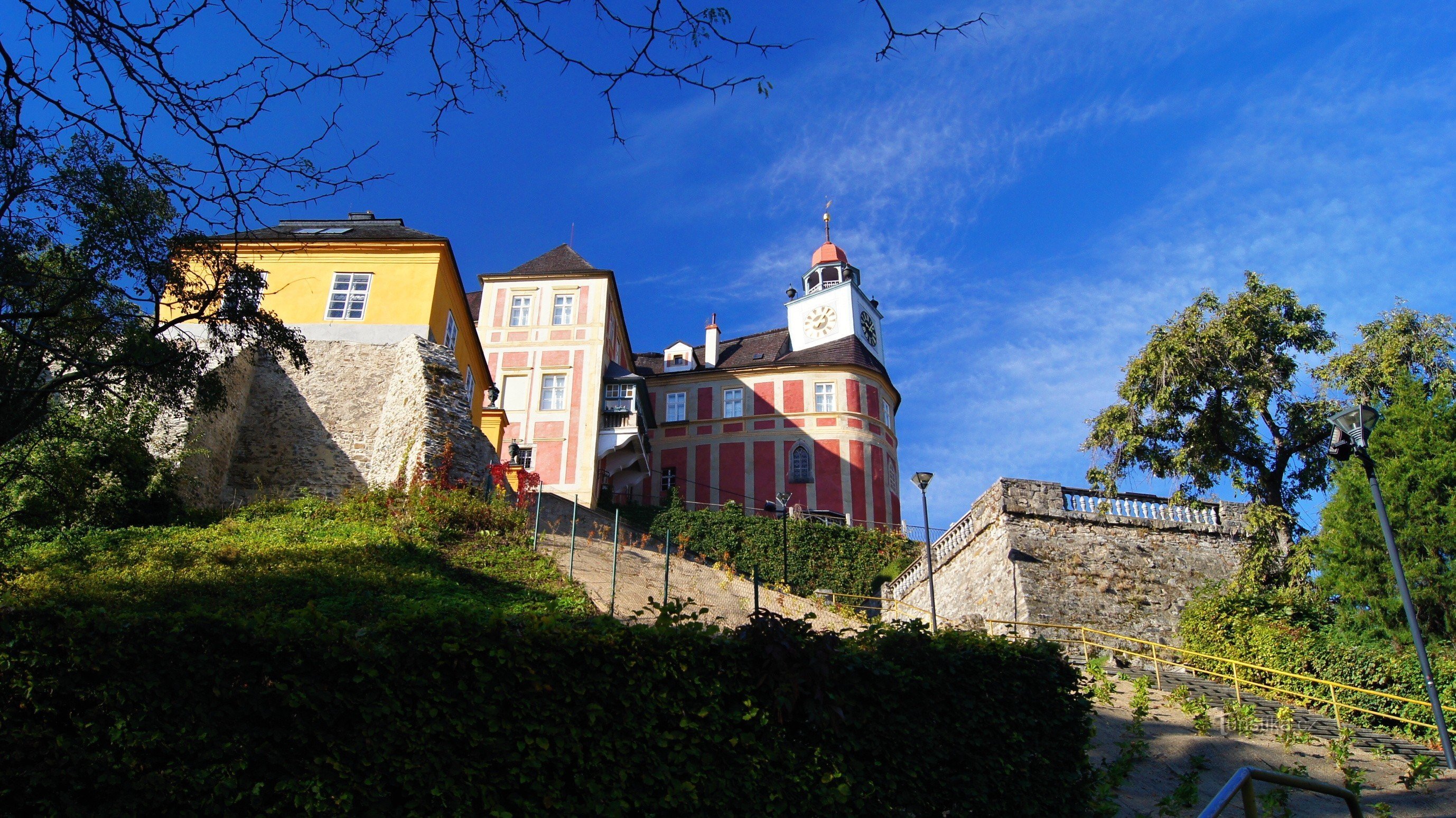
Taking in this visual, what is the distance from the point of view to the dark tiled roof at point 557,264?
37.2 m

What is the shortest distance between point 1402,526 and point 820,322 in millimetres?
32176

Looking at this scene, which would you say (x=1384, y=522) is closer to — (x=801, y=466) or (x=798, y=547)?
(x=798, y=547)

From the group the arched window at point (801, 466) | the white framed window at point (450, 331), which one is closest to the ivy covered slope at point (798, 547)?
→ the arched window at point (801, 466)

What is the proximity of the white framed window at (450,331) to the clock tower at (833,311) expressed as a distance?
2357cm

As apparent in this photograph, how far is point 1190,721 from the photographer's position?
44.7ft

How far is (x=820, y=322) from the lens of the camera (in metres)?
46.9

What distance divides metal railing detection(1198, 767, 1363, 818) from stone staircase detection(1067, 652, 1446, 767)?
728cm

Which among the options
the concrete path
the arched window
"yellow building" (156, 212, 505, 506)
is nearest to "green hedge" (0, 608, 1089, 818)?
the concrete path

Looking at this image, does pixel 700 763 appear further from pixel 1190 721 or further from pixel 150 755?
pixel 1190 721

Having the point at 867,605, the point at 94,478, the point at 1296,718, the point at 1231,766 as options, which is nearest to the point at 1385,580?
the point at 1296,718

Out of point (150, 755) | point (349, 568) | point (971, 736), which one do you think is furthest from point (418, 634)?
Result: point (349, 568)

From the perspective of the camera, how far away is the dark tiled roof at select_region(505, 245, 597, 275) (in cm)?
3722

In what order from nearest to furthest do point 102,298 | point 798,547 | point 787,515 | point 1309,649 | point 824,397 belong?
point 102,298 → point 1309,649 → point 787,515 → point 798,547 → point 824,397

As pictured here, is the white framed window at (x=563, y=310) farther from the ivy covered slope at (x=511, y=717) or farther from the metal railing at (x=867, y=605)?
the ivy covered slope at (x=511, y=717)
